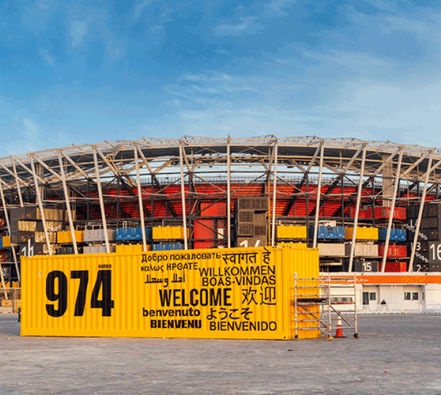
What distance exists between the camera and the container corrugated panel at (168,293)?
2605 centimetres

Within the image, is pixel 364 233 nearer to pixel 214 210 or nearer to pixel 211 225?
pixel 214 210

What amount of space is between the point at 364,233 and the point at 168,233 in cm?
2697

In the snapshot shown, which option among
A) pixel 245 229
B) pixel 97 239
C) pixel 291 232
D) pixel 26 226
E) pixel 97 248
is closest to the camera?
pixel 245 229

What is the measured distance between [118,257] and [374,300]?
49.1m

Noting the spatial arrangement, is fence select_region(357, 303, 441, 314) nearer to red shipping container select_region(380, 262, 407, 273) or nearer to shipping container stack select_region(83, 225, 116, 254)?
red shipping container select_region(380, 262, 407, 273)

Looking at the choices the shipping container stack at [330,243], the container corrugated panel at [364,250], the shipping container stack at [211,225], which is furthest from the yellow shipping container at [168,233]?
the container corrugated panel at [364,250]

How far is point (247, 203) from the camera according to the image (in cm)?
7738

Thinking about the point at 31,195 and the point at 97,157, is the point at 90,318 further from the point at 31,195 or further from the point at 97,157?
the point at 31,195

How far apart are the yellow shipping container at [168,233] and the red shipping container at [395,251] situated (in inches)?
1101

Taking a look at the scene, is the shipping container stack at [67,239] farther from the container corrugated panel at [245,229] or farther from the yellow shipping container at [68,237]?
the container corrugated panel at [245,229]

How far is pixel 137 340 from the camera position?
26.3 m

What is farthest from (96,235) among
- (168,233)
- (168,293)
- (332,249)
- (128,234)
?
(168,293)

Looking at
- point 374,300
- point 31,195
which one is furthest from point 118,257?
point 31,195

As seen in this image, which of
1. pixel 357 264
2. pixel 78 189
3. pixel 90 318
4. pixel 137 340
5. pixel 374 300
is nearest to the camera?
pixel 137 340
